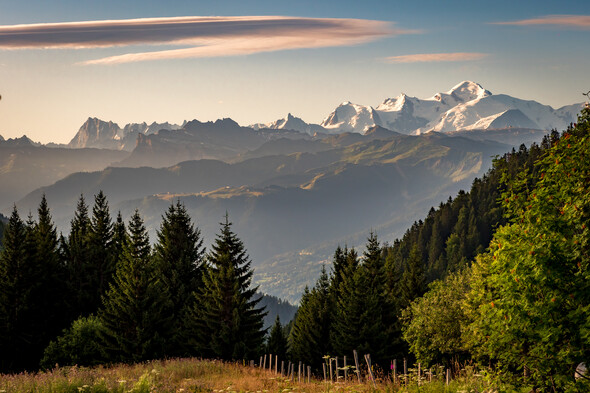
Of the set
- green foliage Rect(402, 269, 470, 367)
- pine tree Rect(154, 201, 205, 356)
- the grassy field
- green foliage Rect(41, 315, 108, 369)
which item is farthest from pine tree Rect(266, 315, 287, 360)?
the grassy field

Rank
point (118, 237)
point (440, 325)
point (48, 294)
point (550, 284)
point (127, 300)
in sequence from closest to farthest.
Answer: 1. point (550, 284)
2. point (127, 300)
3. point (440, 325)
4. point (48, 294)
5. point (118, 237)

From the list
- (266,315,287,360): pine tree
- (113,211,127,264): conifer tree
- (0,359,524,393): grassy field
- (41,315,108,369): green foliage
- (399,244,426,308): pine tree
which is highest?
(113,211,127,264): conifer tree

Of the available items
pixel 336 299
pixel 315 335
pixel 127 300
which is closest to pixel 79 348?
pixel 127 300

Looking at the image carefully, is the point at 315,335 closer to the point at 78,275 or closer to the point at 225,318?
the point at 225,318

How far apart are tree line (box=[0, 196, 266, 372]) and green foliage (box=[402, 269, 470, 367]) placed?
1723 cm

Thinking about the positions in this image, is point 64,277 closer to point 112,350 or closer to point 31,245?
point 31,245

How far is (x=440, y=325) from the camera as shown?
54906 mm

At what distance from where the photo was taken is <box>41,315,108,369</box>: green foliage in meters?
48.6

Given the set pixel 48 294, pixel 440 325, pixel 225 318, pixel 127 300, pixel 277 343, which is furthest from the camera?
pixel 277 343

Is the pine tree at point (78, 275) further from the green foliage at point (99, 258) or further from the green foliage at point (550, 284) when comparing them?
the green foliage at point (550, 284)

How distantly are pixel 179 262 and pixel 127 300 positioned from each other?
39.9 ft

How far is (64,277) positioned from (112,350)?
2750 cm

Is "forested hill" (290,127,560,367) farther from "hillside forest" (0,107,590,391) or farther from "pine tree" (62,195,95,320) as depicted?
"pine tree" (62,195,95,320)

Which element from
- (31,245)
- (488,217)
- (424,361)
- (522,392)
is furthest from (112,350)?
(488,217)
